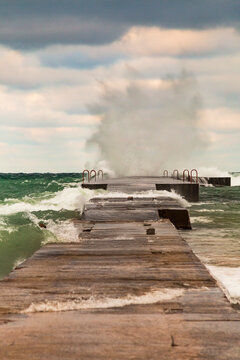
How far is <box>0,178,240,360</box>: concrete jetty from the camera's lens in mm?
2725

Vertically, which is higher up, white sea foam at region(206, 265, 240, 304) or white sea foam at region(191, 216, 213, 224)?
white sea foam at region(191, 216, 213, 224)

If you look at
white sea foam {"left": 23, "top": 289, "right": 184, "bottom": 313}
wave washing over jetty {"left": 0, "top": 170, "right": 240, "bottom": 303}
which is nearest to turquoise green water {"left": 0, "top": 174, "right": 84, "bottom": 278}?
wave washing over jetty {"left": 0, "top": 170, "right": 240, "bottom": 303}

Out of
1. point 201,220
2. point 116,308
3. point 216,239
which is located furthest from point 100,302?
point 201,220

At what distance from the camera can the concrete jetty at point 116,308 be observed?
2725mm

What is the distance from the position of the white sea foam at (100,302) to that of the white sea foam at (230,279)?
236cm

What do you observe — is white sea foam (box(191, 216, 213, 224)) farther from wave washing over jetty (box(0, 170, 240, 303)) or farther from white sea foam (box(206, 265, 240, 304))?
→ white sea foam (box(206, 265, 240, 304))

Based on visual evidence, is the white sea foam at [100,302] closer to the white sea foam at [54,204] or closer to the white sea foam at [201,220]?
the white sea foam at [201,220]

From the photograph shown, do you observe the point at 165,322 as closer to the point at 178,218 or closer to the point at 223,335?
the point at 223,335

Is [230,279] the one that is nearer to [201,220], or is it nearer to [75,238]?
[75,238]

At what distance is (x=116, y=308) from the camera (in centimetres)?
352

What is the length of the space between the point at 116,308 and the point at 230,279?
4434mm

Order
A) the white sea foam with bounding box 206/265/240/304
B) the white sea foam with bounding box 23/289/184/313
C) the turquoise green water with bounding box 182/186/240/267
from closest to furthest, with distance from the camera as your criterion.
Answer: the white sea foam with bounding box 23/289/184/313, the white sea foam with bounding box 206/265/240/304, the turquoise green water with bounding box 182/186/240/267

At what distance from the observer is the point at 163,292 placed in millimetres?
3951

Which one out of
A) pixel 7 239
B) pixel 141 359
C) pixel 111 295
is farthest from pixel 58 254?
pixel 7 239
